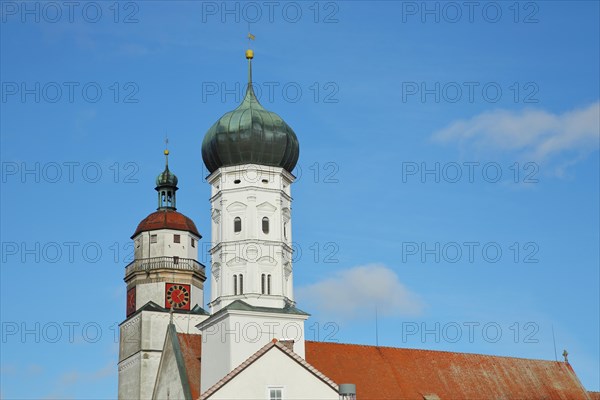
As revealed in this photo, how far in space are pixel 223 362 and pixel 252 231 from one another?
5.88m

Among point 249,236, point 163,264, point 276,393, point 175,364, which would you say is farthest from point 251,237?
point 163,264

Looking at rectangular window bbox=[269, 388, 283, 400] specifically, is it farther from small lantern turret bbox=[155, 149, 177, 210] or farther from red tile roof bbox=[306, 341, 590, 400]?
small lantern turret bbox=[155, 149, 177, 210]

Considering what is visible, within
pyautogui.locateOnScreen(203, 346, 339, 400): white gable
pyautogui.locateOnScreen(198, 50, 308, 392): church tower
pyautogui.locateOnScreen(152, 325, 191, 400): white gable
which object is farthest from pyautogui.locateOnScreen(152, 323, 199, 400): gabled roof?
pyautogui.locateOnScreen(203, 346, 339, 400): white gable

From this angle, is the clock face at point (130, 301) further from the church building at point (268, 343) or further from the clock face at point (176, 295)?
the church building at point (268, 343)

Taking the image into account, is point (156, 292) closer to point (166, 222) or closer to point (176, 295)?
point (176, 295)

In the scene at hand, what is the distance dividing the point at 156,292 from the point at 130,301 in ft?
5.86

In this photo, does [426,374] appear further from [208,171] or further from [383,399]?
[208,171]

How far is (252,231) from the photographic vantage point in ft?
163

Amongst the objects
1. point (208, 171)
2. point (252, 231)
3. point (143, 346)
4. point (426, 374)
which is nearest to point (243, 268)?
point (252, 231)

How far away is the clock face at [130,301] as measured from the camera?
2707 inches

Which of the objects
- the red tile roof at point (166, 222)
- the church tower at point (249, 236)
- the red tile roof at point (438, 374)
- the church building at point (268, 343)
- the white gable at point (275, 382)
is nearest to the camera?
the white gable at point (275, 382)

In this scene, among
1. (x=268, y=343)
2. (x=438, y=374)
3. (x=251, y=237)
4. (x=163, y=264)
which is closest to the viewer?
(x=268, y=343)

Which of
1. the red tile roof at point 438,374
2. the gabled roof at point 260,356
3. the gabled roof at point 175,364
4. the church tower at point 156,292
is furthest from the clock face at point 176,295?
the gabled roof at point 260,356

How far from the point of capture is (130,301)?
69.3m
